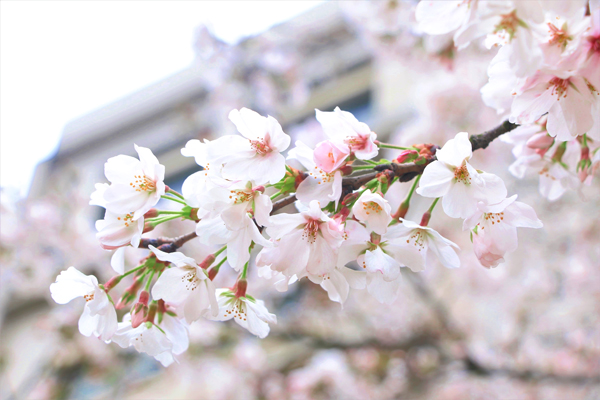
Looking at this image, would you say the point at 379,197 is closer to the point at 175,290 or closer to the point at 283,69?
the point at 175,290

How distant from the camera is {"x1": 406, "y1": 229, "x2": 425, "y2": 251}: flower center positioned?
784 millimetres

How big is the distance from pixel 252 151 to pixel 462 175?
372 millimetres

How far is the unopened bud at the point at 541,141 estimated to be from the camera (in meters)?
1.00

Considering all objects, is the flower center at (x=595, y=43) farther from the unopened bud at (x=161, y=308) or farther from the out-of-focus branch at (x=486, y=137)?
the unopened bud at (x=161, y=308)

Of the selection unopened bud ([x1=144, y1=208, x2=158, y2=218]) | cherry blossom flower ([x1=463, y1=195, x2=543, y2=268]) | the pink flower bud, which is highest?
unopened bud ([x1=144, y1=208, x2=158, y2=218])

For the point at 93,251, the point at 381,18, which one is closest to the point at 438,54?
the point at 381,18

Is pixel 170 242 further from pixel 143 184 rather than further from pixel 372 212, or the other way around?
pixel 372 212

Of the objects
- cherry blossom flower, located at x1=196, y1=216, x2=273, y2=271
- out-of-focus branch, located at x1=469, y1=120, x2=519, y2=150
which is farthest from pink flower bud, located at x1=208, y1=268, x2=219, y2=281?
out-of-focus branch, located at x1=469, y1=120, x2=519, y2=150

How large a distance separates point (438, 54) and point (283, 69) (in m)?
2.28

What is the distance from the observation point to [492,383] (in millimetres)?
3346

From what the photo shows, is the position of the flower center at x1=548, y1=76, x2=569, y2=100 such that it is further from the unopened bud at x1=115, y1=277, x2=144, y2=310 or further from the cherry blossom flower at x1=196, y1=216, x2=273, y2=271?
the unopened bud at x1=115, y1=277, x2=144, y2=310

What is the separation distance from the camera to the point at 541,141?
1000 millimetres

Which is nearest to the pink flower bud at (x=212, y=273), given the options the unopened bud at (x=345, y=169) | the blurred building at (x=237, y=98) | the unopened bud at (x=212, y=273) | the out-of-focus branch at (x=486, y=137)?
the unopened bud at (x=212, y=273)

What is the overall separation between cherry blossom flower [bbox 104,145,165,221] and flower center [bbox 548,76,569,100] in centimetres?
68
